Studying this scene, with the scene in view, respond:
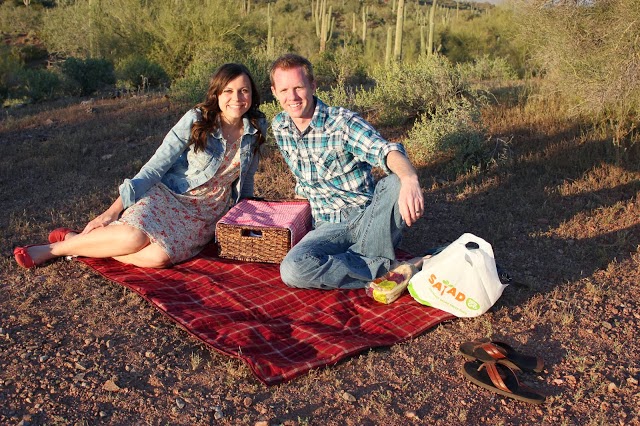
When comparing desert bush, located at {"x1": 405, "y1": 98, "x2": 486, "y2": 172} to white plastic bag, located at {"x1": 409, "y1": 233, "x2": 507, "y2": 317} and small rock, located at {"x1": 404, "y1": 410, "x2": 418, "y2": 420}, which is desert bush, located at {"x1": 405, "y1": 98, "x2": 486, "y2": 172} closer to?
white plastic bag, located at {"x1": 409, "y1": 233, "x2": 507, "y2": 317}

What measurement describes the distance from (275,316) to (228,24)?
37.4 feet

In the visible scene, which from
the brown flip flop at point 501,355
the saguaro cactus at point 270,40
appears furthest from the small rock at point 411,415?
the saguaro cactus at point 270,40

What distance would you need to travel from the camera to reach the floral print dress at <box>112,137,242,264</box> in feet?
13.1

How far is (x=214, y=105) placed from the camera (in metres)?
4.21

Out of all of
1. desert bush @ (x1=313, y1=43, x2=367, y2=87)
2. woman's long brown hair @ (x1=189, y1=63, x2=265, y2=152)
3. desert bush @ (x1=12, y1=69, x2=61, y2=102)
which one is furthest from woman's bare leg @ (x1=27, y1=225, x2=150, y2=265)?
desert bush @ (x1=12, y1=69, x2=61, y2=102)

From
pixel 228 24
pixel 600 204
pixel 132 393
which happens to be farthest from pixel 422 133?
pixel 228 24

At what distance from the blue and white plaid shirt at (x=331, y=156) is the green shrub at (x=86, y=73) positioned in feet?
28.2

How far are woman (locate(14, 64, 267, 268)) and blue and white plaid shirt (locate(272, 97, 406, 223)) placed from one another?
38 centimetres

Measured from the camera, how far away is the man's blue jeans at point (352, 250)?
144 inches

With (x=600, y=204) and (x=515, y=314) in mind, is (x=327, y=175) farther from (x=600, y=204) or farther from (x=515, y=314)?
(x=600, y=204)

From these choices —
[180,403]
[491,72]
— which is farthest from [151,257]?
[491,72]

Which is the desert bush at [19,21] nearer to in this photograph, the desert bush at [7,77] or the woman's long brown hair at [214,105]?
the desert bush at [7,77]

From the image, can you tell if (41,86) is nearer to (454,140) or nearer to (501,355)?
(454,140)

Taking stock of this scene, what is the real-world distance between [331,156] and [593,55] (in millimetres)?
4413
